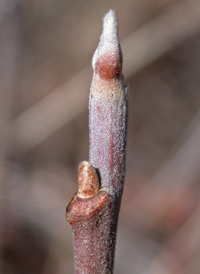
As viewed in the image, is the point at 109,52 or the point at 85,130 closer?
the point at 109,52

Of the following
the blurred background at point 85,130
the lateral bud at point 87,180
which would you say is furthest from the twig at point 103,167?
the blurred background at point 85,130

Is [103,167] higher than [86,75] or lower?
lower

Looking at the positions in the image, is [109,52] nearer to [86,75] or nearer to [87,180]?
[87,180]

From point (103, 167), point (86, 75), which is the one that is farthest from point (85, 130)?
point (103, 167)

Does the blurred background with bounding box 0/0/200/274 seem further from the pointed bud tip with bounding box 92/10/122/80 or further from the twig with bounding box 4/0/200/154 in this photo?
the pointed bud tip with bounding box 92/10/122/80

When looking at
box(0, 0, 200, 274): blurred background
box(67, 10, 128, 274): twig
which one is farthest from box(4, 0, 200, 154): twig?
box(67, 10, 128, 274): twig

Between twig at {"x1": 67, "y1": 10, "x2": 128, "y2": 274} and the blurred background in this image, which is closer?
twig at {"x1": 67, "y1": 10, "x2": 128, "y2": 274}

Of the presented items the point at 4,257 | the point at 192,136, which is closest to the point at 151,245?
the point at 192,136

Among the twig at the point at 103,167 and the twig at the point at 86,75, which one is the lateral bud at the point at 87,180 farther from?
the twig at the point at 86,75
